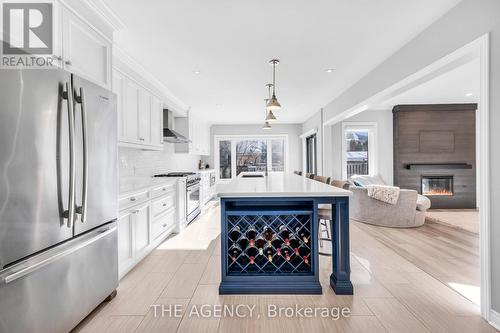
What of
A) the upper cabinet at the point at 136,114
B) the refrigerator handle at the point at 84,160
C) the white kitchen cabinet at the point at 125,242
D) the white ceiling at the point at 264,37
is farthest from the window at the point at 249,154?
the refrigerator handle at the point at 84,160

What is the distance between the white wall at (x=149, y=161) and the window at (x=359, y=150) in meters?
4.21

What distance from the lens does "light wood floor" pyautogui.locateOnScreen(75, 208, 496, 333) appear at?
6.05 feet

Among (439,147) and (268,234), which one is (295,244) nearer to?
(268,234)

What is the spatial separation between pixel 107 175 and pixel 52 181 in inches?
21.9

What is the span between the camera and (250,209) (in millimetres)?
2285

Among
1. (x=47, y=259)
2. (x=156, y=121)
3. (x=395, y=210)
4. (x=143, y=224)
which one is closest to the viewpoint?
(x=47, y=259)

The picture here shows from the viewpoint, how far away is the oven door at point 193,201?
15.3 feet

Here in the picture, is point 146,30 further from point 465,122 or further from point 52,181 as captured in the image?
point 465,122

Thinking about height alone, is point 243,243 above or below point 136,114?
below

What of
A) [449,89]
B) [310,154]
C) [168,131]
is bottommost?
[310,154]

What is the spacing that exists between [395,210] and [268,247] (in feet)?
10.3

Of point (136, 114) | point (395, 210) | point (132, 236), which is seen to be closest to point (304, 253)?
point (132, 236)

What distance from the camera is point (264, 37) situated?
2646 mm

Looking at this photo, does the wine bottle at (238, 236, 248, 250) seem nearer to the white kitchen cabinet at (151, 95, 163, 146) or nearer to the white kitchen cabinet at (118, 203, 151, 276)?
the white kitchen cabinet at (118, 203, 151, 276)
